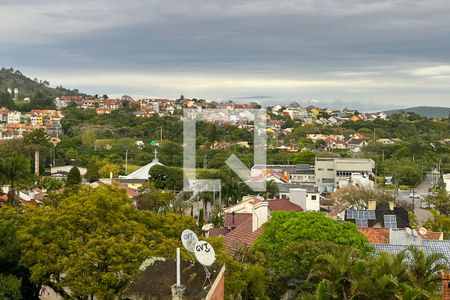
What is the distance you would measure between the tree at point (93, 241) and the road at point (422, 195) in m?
23.1

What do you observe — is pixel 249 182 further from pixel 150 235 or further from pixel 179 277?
pixel 179 277

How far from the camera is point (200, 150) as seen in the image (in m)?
83.2

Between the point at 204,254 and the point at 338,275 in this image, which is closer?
the point at 204,254

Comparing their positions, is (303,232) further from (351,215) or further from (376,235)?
(351,215)

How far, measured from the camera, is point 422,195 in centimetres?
6144

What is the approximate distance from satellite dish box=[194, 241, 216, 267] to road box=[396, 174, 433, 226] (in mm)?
28670

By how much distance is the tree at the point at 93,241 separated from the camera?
19.0 metres

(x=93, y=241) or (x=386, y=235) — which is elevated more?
(x=93, y=241)

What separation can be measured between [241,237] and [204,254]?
11611 mm

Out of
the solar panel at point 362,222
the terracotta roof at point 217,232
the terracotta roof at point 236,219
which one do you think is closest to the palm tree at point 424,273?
the terracotta roof at point 217,232

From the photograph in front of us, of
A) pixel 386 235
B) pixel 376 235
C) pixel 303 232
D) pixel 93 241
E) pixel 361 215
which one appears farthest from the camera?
pixel 361 215

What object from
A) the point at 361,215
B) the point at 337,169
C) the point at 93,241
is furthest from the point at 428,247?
the point at 337,169

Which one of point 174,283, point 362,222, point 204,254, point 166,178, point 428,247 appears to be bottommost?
point 166,178

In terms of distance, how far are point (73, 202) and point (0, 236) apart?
226 cm
